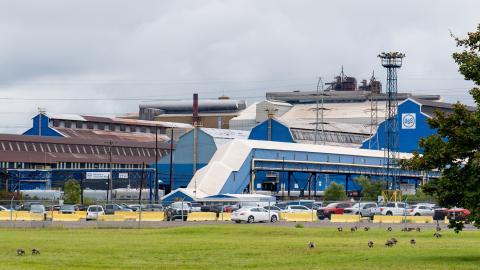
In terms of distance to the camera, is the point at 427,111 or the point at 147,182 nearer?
the point at 147,182

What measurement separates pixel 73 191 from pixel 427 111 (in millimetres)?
67048

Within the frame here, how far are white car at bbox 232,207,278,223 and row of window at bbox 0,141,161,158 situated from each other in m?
94.3

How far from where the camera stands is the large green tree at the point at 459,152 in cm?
3338

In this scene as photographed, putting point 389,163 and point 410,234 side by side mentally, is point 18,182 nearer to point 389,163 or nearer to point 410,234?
point 389,163

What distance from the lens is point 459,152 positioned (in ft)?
111

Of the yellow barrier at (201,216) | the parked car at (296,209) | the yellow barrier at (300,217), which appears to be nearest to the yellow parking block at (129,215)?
the yellow barrier at (201,216)

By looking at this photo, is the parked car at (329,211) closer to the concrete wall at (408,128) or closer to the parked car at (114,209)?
the parked car at (114,209)

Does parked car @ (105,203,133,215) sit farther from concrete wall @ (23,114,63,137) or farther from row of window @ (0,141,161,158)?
concrete wall @ (23,114,63,137)

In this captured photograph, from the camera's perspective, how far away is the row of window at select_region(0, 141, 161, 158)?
17025cm

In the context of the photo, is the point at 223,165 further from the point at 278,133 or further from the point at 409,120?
the point at 409,120

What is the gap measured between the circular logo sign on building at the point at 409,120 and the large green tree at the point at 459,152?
128 metres

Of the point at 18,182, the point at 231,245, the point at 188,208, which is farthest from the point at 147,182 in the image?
the point at 231,245

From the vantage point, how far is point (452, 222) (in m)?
34.9

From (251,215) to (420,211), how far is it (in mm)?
19247
